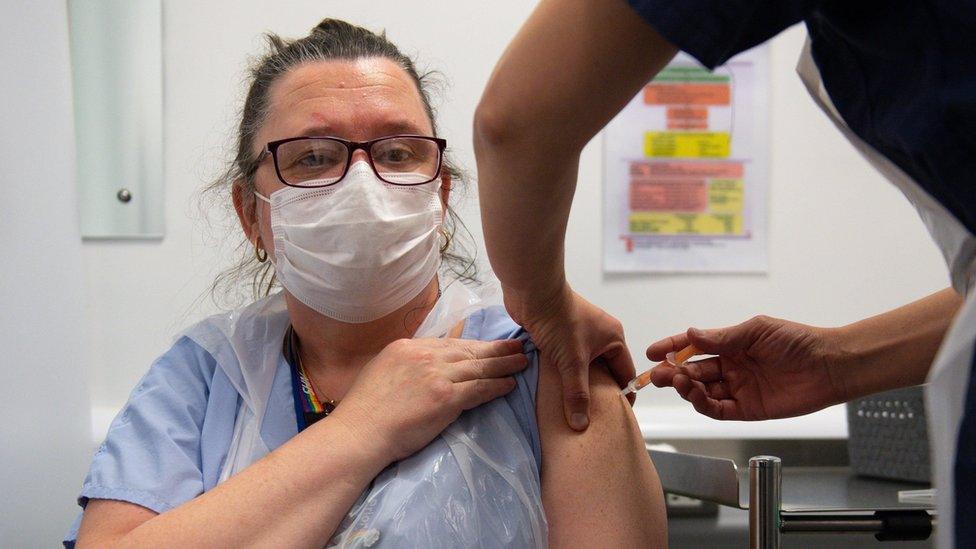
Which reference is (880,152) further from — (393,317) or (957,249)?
(393,317)

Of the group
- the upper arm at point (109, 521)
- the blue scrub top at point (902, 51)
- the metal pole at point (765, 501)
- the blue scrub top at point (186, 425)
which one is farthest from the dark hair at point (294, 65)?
the blue scrub top at point (902, 51)

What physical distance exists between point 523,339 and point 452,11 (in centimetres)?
115

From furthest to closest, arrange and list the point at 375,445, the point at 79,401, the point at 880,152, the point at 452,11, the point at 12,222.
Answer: the point at 452,11, the point at 79,401, the point at 12,222, the point at 375,445, the point at 880,152

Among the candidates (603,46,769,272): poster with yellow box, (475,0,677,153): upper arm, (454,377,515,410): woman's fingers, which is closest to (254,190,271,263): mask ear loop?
(454,377,515,410): woman's fingers

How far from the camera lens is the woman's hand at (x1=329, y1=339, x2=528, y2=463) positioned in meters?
1.09

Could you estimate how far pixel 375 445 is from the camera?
1.08 metres

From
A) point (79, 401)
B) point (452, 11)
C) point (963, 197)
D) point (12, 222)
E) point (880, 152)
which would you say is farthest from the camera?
point (452, 11)

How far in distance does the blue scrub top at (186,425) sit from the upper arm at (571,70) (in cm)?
56

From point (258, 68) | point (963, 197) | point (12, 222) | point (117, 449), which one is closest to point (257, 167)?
point (258, 68)

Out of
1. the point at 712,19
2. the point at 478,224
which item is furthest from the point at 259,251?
the point at 712,19

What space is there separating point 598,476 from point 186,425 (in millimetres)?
568

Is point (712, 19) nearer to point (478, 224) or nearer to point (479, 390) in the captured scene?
point (479, 390)

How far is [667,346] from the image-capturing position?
1.25 meters

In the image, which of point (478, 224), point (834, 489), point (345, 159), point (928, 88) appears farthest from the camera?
point (478, 224)
